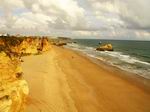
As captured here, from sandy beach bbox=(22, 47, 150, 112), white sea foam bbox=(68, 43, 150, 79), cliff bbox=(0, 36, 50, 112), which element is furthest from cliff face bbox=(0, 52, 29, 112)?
white sea foam bbox=(68, 43, 150, 79)

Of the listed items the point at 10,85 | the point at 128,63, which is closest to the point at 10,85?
the point at 10,85

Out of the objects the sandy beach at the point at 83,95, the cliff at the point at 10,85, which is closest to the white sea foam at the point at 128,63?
the sandy beach at the point at 83,95

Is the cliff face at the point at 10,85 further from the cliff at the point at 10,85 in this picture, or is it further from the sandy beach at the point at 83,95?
the sandy beach at the point at 83,95

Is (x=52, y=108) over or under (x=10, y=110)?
under

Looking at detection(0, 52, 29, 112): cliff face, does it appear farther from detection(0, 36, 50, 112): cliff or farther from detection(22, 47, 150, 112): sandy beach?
detection(22, 47, 150, 112): sandy beach

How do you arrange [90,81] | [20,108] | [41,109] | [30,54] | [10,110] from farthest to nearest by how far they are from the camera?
[30,54] < [90,81] < [41,109] < [20,108] < [10,110]

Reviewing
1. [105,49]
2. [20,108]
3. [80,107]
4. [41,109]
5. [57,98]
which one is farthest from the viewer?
[105,49]

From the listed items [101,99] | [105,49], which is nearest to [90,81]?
[101,99]

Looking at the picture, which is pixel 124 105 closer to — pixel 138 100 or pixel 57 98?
pixel 138 100

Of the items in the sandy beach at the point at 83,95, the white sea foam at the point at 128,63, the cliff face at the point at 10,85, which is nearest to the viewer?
the cliff face at the point at 10,85
